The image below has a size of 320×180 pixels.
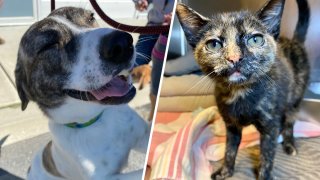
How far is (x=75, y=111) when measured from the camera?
19.1 inches

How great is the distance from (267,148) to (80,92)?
403 millimetres

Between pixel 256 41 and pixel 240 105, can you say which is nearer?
pixel 256 41

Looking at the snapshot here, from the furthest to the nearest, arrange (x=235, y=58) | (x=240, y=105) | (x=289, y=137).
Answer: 1. (x=289, y=137)
2. (x=240, y=105)
3. (x=235, y=58)

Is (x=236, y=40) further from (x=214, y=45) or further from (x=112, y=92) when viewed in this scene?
(x=112, y=92)

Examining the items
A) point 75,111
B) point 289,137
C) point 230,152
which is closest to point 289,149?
point 289,137

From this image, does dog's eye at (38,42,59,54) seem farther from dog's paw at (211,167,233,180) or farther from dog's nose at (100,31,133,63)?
dog's paw at (211,167,233,180)

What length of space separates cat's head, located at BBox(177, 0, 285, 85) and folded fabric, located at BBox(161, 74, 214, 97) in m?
0.11

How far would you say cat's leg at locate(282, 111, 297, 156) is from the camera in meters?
0.77

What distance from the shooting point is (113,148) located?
52cm

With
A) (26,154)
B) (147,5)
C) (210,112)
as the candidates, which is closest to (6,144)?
(26,154)

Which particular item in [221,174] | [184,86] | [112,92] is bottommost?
[221,174]

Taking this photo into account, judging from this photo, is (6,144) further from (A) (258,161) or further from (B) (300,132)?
(B) (300,132)

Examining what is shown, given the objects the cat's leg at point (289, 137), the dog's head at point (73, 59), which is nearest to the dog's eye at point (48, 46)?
the dog's head at point (73, 59)

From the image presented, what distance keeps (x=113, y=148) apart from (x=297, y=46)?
0.44 meters
